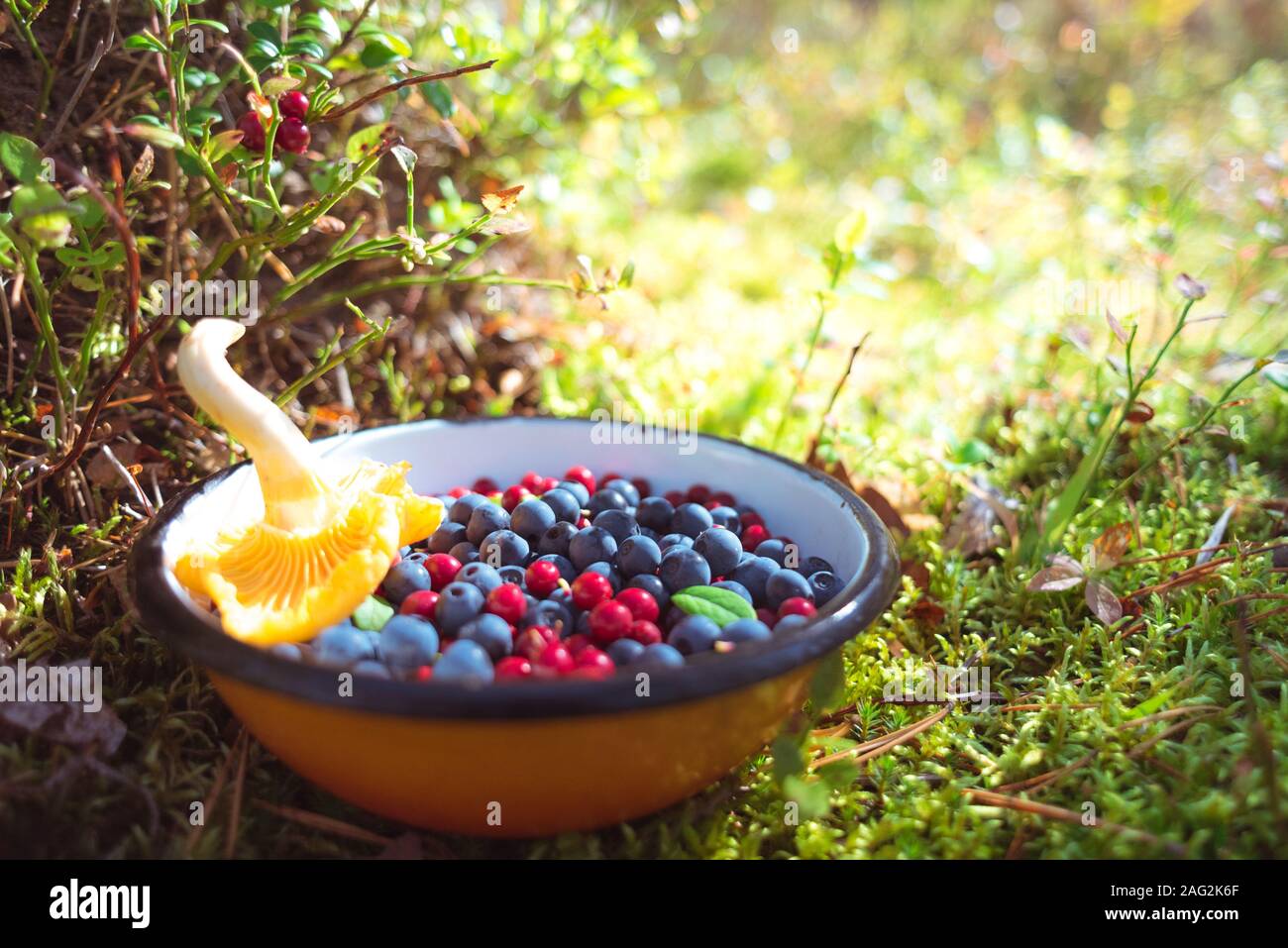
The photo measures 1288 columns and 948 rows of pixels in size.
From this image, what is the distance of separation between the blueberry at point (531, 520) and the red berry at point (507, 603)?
10.3 inches

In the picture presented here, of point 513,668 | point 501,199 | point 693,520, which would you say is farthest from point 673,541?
point 501,199

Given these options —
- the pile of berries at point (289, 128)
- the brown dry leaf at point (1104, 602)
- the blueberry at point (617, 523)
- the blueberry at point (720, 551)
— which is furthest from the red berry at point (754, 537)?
the pile of berries at point (289, 128)

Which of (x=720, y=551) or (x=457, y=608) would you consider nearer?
(x=457, y=608)

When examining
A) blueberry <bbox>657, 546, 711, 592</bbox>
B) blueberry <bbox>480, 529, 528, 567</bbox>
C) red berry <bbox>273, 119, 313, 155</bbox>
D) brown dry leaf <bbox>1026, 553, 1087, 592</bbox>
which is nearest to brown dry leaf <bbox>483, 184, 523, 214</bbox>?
red berry <bbox>273, 119, 313, 155</bbox>

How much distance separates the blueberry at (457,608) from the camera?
136 cm

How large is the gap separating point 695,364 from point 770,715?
5.61 feet

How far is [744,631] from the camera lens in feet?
4.31

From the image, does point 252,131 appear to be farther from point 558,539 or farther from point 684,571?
point 684,571

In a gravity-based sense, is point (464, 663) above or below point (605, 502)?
below

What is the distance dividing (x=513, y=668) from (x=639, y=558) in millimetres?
374

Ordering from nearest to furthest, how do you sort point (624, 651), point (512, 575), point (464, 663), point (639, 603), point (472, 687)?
point (472, 687), point (464, 663), point (624, 651), point (639, 603), point (512, 575)

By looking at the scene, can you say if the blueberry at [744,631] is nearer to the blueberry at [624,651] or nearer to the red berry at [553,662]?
the blueberry at [624,651]

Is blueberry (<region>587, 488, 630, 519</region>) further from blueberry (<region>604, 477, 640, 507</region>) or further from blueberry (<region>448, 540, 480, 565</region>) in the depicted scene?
blueberry (<region>448, 540, 480, 565</region>)

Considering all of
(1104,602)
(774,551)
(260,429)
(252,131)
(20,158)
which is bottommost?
(1104,602)
